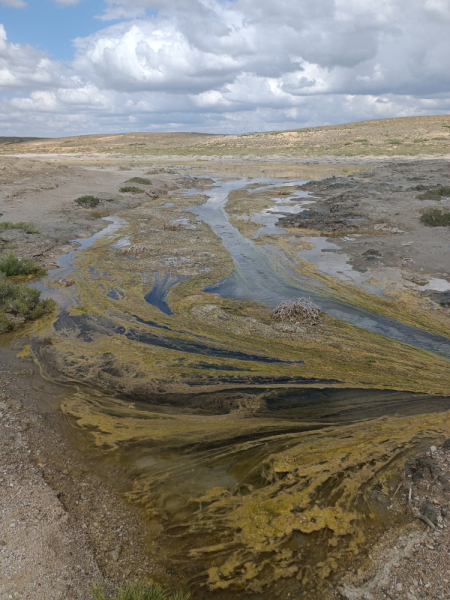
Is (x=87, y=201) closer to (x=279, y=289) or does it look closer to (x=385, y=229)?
(x=279, y=289)

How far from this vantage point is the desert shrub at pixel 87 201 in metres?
22.4

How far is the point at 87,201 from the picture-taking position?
74.2 feet

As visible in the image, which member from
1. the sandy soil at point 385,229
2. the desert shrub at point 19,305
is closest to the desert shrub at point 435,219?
the sandy soil at point 385,229

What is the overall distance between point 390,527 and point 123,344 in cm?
579

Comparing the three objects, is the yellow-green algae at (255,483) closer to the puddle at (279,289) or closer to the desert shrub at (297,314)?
the puddle at (279,289)

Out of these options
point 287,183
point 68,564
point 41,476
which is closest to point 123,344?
point 41,476

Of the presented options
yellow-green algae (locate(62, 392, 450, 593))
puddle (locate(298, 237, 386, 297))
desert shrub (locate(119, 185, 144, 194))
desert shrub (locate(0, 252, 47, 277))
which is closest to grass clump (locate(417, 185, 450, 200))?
puddle (locate(298, 237, 386, 297))

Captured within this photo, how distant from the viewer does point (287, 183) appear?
107 feet

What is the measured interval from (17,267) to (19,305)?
A: 12.0ft

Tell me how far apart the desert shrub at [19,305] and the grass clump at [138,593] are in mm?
6653

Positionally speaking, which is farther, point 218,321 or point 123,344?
point 218,321

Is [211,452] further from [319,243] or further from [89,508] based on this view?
[319,243]

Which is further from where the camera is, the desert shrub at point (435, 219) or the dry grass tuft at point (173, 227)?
the dry grass tuft at point (173, 227)

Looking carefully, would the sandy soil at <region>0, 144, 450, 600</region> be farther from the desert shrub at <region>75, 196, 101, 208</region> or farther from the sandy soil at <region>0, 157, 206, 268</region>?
the desert shrub at <region>75, 196, 101, 208</region>
